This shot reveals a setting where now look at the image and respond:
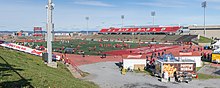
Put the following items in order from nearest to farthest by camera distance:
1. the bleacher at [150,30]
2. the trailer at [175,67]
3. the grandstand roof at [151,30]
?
the trailer at [175,67] < the bleacher at [150,30] < the grandstand roof at [151,30]

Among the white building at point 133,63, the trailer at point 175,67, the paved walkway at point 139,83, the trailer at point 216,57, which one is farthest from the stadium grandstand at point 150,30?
the paved walkway at point 139,83

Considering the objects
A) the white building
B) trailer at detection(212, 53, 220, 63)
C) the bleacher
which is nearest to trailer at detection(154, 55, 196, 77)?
the white building

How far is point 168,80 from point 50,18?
1440 cm

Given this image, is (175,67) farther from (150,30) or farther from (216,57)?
(150,30)

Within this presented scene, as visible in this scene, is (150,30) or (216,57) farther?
(150,30)

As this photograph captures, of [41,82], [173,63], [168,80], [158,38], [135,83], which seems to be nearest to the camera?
[41,82]

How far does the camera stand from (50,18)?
1176 inches

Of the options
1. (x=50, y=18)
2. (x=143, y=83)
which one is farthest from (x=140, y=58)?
(x=50, y=18)

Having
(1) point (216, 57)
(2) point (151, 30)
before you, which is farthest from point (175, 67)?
(2) point (151, 30)

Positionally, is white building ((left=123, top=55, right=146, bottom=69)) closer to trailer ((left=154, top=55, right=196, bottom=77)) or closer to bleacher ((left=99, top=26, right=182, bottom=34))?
trailer ((left=154, top=55, right=196, bottom=77))

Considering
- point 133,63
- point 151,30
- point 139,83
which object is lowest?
point 139,83

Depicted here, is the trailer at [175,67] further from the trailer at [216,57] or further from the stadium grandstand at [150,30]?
the stadium grandstand at [150,30]

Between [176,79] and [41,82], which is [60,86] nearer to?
[41,82]

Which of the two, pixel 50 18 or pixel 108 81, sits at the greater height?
pixel 50 18
